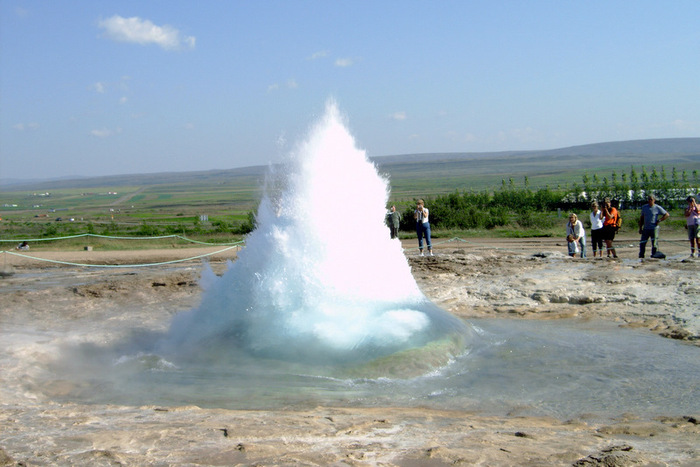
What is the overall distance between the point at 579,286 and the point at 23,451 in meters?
9.75

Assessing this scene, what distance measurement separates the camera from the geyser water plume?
24.6 ft

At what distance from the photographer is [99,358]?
813 centimetres

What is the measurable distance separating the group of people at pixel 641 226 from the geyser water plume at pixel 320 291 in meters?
8.47

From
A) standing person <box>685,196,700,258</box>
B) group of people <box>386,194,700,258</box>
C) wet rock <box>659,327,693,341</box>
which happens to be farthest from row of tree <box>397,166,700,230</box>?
wet rock <box>659,327,693,341</box>

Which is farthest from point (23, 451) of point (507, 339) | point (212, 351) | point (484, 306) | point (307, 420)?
point (484, 306)

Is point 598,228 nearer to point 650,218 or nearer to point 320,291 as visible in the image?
point 650,218

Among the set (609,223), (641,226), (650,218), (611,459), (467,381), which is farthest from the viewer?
(609,223)

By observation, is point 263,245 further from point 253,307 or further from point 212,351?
point 212,351

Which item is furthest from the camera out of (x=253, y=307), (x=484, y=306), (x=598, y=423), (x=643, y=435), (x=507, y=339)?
(x=484, y=306)

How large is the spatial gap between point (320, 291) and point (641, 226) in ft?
34.4

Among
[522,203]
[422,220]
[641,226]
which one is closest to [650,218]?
[641,226]

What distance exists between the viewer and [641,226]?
15.5 m

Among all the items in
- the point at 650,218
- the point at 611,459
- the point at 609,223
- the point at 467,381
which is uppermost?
the point at 650,218

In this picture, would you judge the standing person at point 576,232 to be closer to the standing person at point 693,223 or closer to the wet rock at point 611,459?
the standing person at point 693,223
